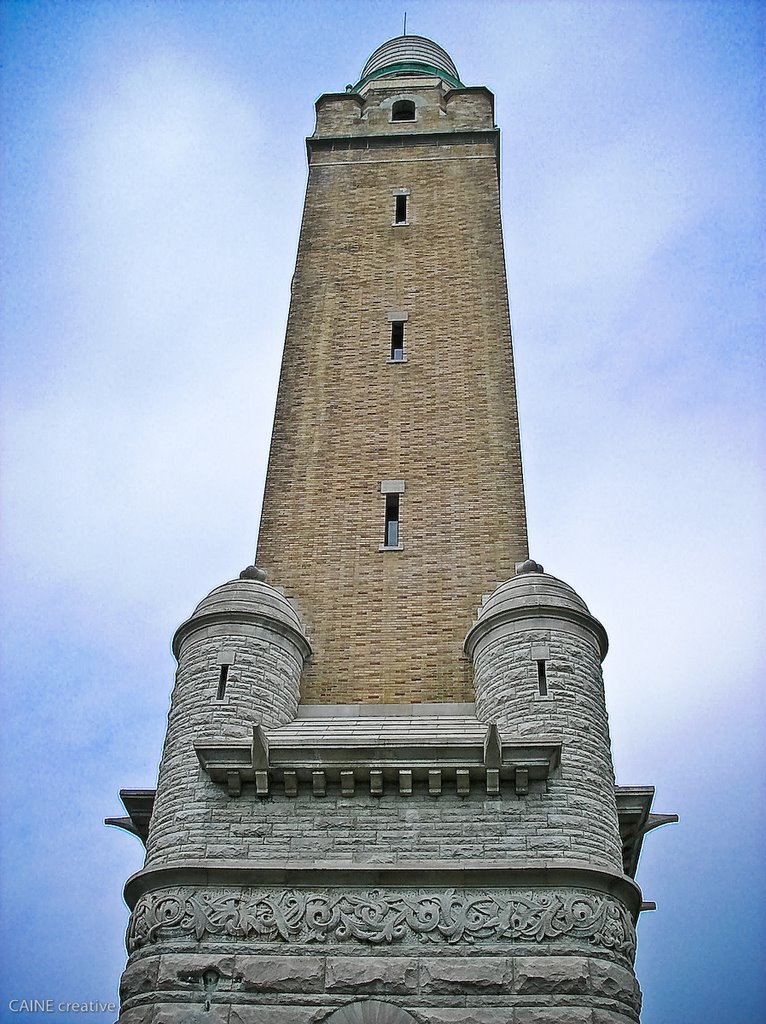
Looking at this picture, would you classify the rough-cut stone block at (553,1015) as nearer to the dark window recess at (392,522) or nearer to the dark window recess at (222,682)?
the dark window recess at (222,682)

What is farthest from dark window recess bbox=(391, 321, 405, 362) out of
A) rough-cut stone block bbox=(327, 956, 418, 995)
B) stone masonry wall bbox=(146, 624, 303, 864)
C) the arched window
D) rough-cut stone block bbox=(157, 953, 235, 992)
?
the arched window

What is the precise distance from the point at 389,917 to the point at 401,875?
48 cm

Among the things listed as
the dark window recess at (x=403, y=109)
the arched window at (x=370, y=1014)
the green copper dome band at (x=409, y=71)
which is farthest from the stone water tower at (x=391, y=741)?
the green copper dome band at (x=409, y=71)

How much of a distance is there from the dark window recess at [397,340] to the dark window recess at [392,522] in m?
3.54

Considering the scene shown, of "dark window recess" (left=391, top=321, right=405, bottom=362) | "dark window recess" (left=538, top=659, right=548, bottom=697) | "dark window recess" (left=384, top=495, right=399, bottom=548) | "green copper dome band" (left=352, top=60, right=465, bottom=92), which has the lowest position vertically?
"dark window recess" (left=538, top=659, right=548, bottom=697)

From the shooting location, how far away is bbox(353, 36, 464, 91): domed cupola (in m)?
29.1

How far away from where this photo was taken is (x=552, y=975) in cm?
1191

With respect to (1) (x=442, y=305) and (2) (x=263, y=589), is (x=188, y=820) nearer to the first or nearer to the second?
(2) (x=263, y=589)

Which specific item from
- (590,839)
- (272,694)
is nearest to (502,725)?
(590,839)

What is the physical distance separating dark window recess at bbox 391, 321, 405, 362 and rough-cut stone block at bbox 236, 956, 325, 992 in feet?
39.3

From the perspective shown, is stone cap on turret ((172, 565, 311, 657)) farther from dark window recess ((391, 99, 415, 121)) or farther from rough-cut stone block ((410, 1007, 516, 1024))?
dark window recess ((391, 99, 415, 121))

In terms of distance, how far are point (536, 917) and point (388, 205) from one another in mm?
16613

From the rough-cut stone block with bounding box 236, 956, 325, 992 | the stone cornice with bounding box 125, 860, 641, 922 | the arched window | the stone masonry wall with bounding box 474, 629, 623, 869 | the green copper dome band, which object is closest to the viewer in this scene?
the arched window

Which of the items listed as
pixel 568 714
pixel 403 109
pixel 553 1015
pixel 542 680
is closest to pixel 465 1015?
pixel 553 1015
